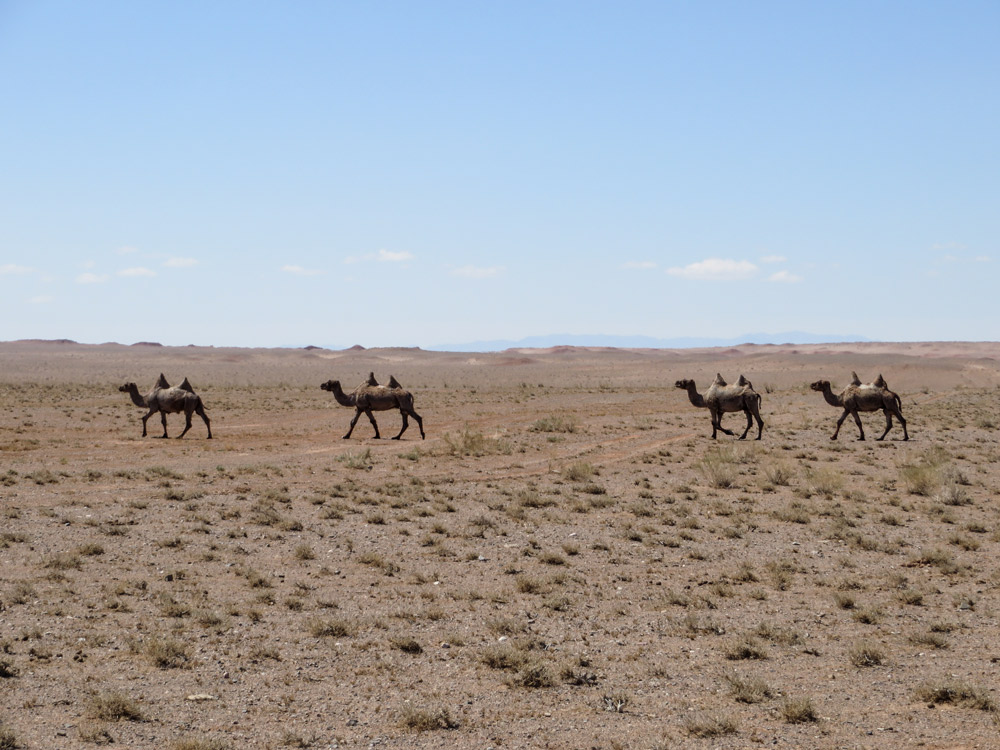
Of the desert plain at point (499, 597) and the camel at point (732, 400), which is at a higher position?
the camel at point (732, 400)

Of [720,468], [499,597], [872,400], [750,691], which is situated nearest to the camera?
[750,691]

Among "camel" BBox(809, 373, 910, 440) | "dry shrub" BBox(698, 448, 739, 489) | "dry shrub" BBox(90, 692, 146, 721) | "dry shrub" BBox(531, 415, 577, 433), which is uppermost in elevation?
"camel" BBox(809, 373, 910, 440)

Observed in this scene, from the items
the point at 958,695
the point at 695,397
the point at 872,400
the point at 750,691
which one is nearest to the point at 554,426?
the point at 695,397

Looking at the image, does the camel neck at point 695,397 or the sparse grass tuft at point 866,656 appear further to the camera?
the camel neck at point 695,397

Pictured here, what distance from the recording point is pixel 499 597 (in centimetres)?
1180

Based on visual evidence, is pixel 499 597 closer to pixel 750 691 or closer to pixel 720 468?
pixel 750 691

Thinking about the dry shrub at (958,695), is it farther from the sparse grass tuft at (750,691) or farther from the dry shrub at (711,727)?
the dry shrub at (711,727)

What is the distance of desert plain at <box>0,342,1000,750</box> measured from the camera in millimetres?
7988

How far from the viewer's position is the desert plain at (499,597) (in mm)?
7988

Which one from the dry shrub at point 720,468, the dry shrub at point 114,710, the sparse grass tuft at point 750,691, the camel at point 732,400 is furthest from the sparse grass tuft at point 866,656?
the camel at point 732,400

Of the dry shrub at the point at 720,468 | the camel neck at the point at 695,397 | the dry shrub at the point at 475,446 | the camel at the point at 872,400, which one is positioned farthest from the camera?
the camel neck at the point at 695,397

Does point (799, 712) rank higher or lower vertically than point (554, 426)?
lower

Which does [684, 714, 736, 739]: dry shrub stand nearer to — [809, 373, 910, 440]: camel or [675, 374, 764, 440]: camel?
[675, 374, 764, 440]: camel

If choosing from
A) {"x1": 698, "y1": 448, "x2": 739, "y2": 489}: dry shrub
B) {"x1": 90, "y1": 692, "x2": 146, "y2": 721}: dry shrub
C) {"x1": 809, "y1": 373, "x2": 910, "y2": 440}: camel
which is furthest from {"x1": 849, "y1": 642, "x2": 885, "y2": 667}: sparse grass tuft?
{"x1": 809, "y1": 373, "x2": 910, "y2": 440}: camel
